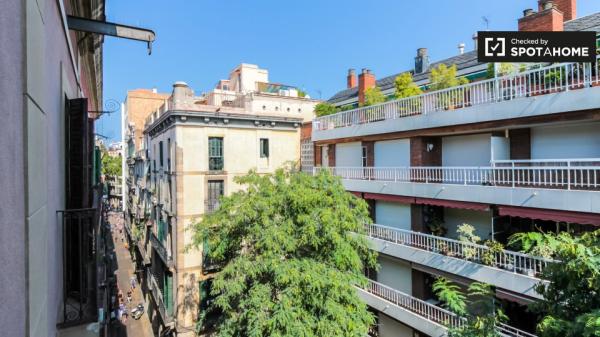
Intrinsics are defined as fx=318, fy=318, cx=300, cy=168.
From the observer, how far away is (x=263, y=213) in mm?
10789

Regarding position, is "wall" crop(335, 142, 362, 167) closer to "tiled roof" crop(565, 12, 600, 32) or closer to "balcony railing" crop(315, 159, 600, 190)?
"balcony railing" crop(315, 159, 600, 190)

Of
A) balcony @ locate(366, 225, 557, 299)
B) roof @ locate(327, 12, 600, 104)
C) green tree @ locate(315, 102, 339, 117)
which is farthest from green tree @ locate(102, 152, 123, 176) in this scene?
balcony @ locate(366, 225, 557, 299)

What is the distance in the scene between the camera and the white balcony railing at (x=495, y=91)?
8.70 metres

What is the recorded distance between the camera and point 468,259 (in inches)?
432

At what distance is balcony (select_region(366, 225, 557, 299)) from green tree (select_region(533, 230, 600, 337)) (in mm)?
1808

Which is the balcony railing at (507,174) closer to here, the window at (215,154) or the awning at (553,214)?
the awning at (553,214)

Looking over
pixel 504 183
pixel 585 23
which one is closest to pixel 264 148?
pixel 504 183

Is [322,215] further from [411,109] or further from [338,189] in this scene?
[411,109]

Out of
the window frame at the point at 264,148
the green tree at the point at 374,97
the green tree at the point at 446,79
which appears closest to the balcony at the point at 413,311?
the green tree at the point at 446,79

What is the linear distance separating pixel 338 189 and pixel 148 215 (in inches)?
738

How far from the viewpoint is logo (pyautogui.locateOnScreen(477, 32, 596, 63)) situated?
364 inches

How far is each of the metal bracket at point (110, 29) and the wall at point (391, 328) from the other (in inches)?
555

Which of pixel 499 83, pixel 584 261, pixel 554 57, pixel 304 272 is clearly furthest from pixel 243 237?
pixel 554 57

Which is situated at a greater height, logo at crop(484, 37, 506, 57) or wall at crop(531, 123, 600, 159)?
logo at crop(484, 37, 506, 57)
